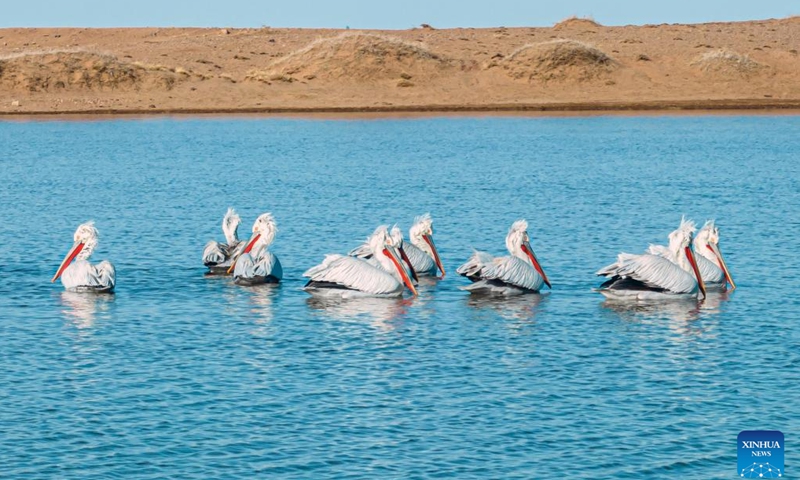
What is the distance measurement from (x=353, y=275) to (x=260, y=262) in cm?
176

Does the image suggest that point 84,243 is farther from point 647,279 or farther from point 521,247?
point 647,279

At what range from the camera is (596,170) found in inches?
1448

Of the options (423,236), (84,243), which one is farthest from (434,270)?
(84,243)

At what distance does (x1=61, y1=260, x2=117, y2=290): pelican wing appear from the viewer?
1875 cm

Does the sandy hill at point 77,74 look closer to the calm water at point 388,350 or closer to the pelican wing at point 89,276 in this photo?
the calm water at point 388,350

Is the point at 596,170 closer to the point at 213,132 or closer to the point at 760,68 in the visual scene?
the point at 213,132

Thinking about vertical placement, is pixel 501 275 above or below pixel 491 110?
below

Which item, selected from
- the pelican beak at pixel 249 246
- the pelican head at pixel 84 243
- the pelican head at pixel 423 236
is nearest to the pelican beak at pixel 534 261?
the pelican head at pixel 423 236

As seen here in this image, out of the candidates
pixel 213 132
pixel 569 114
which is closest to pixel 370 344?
pixel 213 132

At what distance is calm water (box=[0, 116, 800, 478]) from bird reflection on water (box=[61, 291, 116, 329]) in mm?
60

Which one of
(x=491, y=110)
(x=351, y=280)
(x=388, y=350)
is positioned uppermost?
(x=491, y=110)

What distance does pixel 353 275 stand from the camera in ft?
59.9

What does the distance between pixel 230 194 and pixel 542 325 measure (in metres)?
15.7

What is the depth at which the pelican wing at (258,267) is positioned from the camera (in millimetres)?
19359
